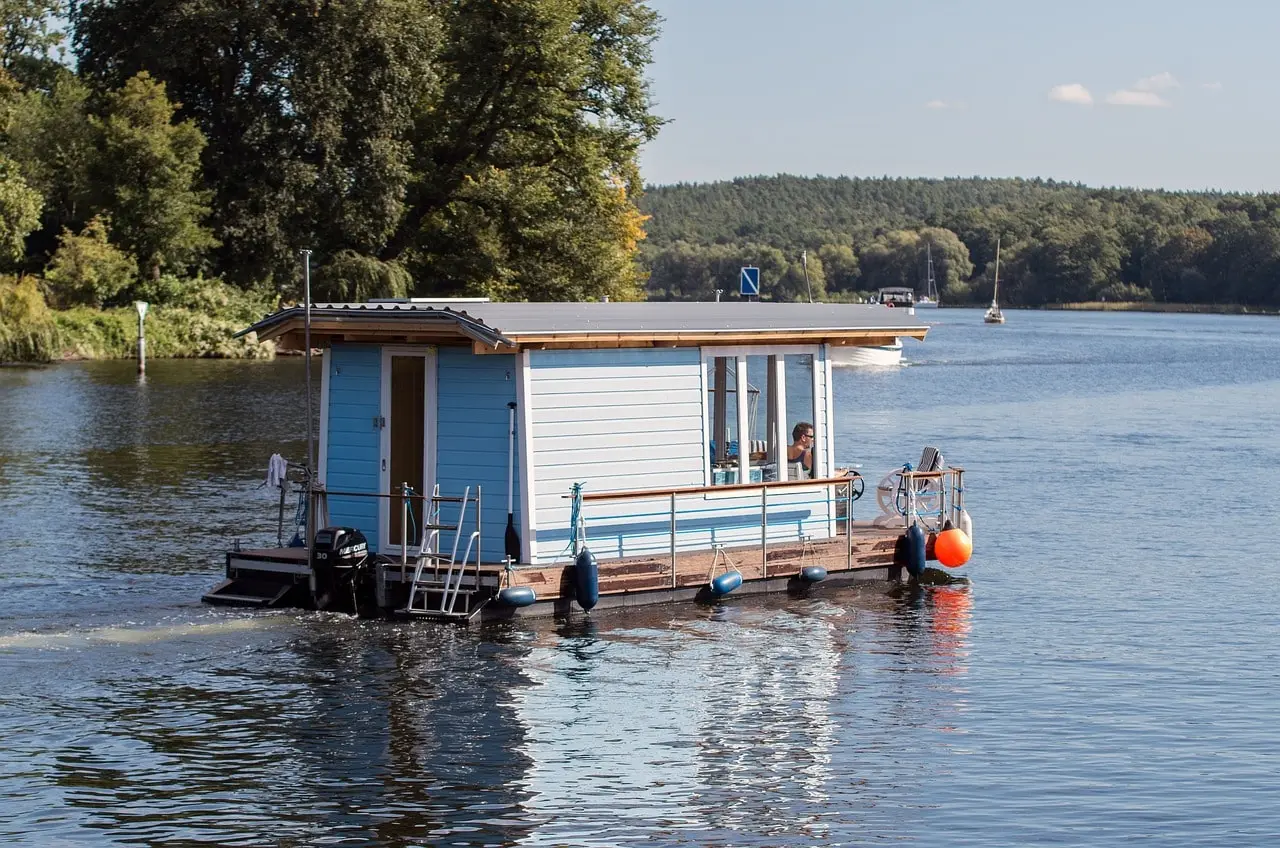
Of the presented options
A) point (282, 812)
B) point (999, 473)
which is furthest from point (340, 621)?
point (999, 473)

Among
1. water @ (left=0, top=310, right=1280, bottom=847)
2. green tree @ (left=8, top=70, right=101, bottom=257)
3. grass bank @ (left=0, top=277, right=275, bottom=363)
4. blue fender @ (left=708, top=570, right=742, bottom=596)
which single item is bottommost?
water @ (left=0, top=310, right=1280, bottom=847)

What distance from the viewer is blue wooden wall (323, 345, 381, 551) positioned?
19000 millimetres

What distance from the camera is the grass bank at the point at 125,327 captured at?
57281mm

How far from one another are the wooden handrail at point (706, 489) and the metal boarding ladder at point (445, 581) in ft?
4.31

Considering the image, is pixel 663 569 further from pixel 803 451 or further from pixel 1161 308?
pixel 1161 308

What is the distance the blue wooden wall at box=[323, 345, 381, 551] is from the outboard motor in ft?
2.89

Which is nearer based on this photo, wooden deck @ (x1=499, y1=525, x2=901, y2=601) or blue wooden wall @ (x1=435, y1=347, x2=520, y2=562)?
wooden deck @ (x1=499, y1=525, x2=901, y2=601)

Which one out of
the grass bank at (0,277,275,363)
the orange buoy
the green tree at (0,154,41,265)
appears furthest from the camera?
the green tree at (0,154,41,265)

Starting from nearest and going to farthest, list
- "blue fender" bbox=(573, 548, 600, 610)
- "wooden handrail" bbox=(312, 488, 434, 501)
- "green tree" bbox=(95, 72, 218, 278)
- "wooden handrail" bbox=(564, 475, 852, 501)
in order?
"wooden handrail" bbox=(312, 488, 434, 501)
"blue fender" bbox=(573, 548, 600, 610)
"wooden handrail" bbox=(564, 475, 852, 501)
"green tree" bbox=(95, 72, 218, 278)

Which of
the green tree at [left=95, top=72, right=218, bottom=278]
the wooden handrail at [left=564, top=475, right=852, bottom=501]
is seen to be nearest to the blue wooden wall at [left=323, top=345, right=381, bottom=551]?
the wooden handrail at [left=564, top=475, right=852, bottom=501]

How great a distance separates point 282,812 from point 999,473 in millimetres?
26568

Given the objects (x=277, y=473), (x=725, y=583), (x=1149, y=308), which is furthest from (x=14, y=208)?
(x=1149, y=308)

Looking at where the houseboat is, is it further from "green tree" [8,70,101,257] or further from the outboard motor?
"green tree" [8,70,101,257]

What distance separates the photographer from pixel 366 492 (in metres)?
18.9
